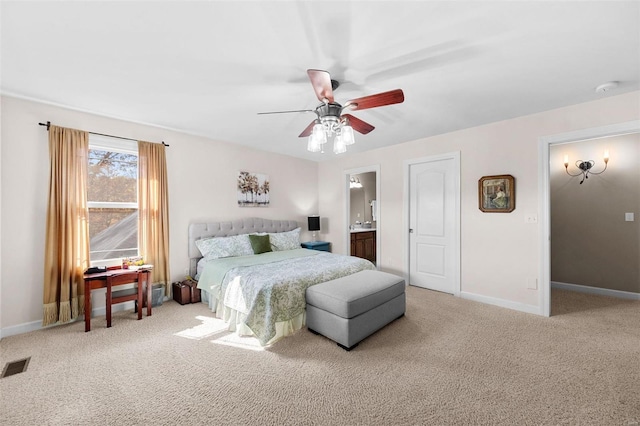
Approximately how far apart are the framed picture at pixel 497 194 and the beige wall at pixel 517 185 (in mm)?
78

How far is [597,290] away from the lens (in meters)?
4.07

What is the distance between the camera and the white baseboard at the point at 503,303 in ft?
11.0

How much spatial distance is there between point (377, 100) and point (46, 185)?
12.4ft

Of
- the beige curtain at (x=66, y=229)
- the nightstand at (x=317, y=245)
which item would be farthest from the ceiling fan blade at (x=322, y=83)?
the nightstand at (x=317, y=245)

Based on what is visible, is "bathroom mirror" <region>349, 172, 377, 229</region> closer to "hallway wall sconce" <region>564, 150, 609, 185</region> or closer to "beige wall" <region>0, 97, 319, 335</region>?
"beige wall" <region>0, 97, 319, 335</region>

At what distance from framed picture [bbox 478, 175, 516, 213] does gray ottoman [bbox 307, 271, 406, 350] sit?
1.80 meters

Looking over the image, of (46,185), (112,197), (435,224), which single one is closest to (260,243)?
(112,197)

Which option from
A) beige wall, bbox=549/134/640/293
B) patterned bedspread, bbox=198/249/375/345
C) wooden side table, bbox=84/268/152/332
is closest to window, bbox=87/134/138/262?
wooden side table, bbox=84/268/152/332

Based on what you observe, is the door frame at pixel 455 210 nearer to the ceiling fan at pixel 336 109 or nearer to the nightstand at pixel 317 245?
the nightstand at pixel 317 245

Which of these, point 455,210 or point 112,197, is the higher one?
point 112,197

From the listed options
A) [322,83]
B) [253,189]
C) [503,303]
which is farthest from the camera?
[253,189]

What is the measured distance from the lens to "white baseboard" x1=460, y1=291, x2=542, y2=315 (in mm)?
3346

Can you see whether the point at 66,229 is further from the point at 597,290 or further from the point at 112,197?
the point at 597,290

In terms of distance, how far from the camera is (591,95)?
2.83m
